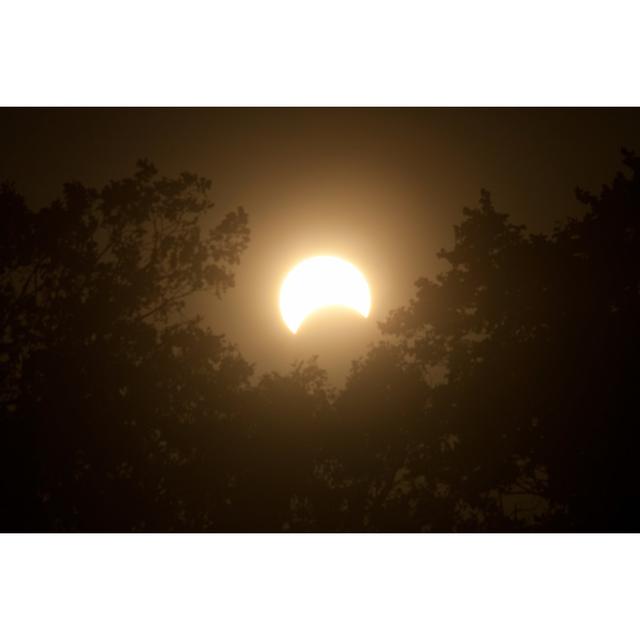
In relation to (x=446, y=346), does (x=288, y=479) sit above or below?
below

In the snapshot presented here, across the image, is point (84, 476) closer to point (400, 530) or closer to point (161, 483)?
point (161, 483)

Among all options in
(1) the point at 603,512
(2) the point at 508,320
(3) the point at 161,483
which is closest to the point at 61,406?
(3) the point at 161,483

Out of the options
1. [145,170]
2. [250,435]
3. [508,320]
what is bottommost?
[250,435]

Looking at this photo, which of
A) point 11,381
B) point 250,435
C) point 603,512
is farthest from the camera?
point 250,435

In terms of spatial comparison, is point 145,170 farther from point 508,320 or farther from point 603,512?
point 603,512

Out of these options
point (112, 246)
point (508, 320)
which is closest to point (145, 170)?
point (112, 246)

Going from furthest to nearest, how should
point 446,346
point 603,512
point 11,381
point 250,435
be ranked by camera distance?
point 446,346
point 250,435
point 11,381
point 603,512

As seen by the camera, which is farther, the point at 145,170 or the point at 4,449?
the point at 145,170
